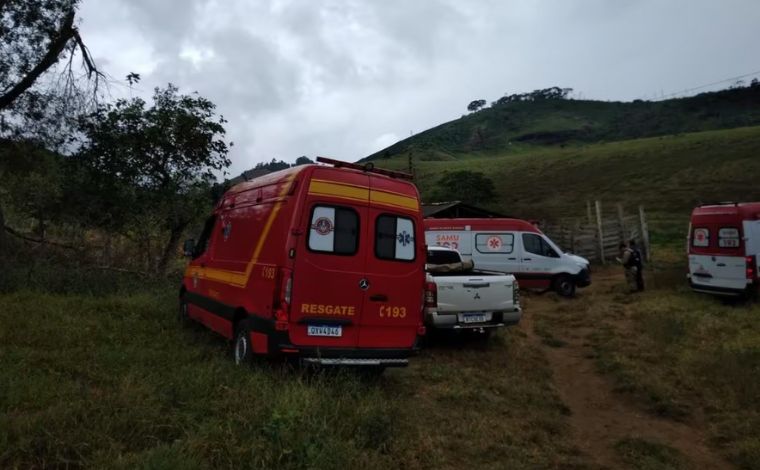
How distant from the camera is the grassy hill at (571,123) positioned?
94.2 m

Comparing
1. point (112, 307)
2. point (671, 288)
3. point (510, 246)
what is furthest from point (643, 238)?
point (112, 307)

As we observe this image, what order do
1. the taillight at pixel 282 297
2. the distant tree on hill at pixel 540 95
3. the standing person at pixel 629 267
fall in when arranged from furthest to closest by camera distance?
the distant tree on hill at pixel 540 95 → the standing person at pixel 629 267 → the taillight at pixel 282 297

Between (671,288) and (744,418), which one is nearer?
(744,418)

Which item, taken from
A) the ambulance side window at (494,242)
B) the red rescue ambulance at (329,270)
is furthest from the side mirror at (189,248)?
the ambulance side window at (494,242)

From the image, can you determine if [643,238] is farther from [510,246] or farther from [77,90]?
[77,90]

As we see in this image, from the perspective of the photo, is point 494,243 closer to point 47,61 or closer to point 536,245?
point 536,245

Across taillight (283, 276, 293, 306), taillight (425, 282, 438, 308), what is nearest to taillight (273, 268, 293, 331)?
taillight (283, 276, 293, 306)

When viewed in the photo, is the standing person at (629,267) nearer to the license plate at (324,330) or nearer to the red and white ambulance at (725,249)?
the red and white ambulance at (725,249)

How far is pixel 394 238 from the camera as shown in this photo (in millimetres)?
6727

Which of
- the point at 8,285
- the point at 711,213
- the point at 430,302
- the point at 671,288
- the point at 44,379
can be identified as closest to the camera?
the point at 44,379

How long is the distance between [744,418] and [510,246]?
1110 cm

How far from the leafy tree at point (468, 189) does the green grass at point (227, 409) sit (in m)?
41.3

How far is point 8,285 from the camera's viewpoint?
10.2 m

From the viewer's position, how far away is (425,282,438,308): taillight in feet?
28.7
